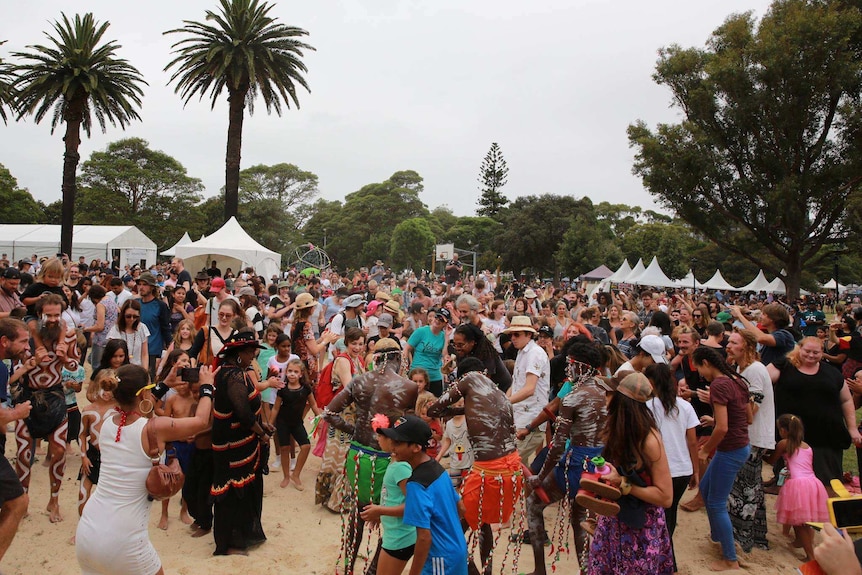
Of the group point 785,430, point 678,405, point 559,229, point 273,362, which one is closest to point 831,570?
point 678,405

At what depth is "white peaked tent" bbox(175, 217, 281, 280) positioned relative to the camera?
70.7 ft

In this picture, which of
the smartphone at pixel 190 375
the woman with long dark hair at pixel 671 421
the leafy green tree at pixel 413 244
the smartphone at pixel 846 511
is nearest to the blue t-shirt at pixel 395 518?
the smartphone at pixel 846 511

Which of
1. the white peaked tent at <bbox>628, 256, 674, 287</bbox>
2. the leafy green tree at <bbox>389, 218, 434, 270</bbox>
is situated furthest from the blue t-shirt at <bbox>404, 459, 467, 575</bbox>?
the leafy green tree at <bbox>389, 218, 434, 270</bbox>

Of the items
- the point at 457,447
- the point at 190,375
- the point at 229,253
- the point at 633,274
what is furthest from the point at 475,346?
the point at 633,274

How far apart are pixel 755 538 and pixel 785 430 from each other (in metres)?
1.13

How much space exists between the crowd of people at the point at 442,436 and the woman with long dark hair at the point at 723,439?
1cm

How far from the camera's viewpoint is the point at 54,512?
556cm

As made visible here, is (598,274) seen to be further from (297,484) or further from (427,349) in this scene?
(297,484)

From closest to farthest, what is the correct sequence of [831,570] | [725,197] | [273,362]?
1. [831,570]
2. [273,362]
3. [725,197]

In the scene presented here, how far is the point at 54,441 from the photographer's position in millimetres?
5414

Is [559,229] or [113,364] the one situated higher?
[559,229]

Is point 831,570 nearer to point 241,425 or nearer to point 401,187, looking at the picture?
point 241,425

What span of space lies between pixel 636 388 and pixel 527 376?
193 centimetres

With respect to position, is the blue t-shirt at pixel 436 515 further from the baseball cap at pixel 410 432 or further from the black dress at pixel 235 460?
the black dress at pixel 235 460
